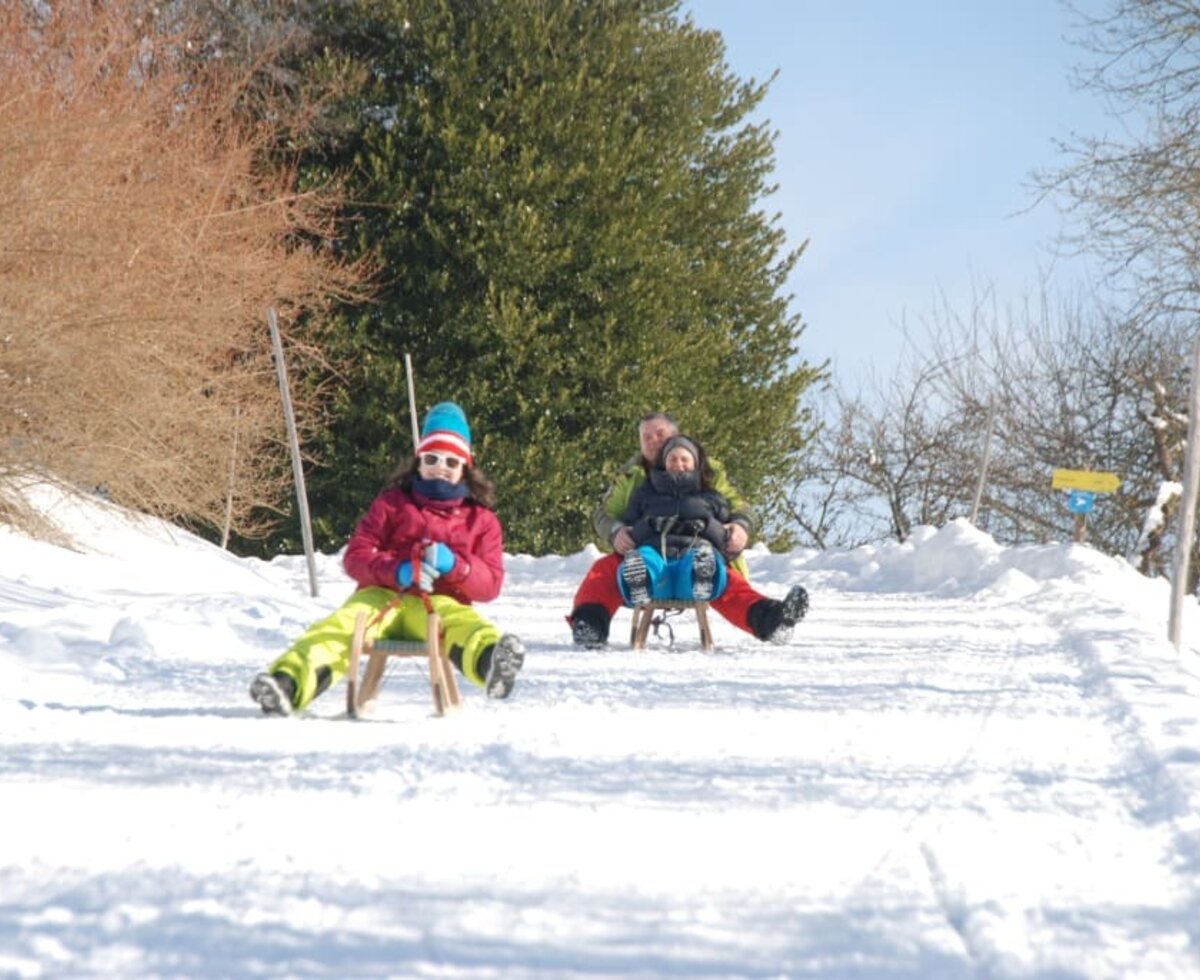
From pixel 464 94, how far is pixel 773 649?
17.2 metres

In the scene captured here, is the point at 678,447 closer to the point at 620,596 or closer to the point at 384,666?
the point at 620,596

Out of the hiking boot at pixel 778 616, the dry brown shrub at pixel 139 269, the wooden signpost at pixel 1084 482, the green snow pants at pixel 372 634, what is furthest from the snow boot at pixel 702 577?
the dry brown shrub at pixel 139 269

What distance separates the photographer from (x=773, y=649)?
26.8 feet

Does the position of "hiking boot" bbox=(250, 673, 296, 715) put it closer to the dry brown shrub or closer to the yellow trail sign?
the yellow trail sign

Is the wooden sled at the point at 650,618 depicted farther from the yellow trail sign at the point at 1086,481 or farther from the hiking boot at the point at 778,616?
the yellow trail sign at the point at 1086,481

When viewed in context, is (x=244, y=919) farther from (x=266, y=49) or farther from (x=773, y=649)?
(x=266, y=49)

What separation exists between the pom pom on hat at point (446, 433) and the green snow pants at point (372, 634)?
0.67 m

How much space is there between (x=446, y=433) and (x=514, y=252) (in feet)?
54.7

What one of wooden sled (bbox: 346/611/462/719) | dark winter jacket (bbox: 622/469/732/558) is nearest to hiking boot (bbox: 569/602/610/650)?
dark winter jacket (bbox: 622/469/732/558)

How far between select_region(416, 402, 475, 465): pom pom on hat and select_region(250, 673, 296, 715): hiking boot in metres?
1.33

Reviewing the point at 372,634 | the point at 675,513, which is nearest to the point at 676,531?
the point at 675,513

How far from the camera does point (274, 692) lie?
16.9 ft

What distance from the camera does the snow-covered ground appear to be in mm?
2545

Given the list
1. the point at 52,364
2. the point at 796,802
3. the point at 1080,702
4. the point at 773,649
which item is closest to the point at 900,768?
the point at 796,802
